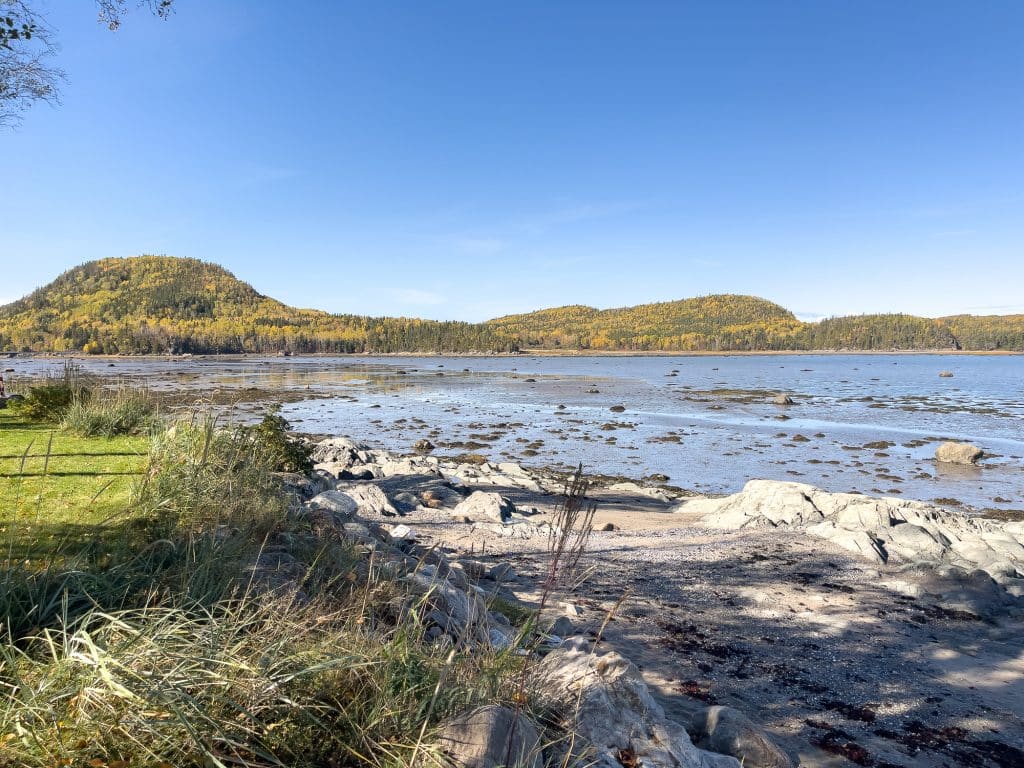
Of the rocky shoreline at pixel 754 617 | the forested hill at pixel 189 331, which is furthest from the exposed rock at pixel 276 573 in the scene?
the forested hill at pixel 189 331

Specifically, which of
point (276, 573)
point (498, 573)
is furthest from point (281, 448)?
point (276, 573)

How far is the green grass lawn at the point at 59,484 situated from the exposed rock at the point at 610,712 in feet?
11.5

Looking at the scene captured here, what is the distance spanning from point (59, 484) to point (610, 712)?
718cm

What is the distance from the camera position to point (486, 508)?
1341 cm

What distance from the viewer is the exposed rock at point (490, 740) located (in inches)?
102

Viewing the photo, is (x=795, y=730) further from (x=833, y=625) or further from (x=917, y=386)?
(x=917, y=386)

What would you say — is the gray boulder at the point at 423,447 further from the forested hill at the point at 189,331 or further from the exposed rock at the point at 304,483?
the forested hill at the point at 189,331

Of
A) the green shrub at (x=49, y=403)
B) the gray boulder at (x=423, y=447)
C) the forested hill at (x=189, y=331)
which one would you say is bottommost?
the gray boulder at (x=423, y=447)

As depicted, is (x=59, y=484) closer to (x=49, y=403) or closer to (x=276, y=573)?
(x=276, y=573)

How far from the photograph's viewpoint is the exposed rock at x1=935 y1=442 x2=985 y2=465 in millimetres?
22328

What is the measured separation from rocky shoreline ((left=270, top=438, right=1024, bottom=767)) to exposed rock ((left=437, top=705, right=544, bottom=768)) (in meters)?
0.45

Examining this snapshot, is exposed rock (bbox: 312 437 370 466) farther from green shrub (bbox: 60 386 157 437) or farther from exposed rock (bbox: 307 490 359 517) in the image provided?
exposed rock (bbox: 307 490 359 517)

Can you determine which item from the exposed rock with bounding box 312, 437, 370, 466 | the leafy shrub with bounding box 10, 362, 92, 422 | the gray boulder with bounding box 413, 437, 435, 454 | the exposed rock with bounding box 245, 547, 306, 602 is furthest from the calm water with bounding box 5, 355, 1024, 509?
the exposed rock with bounding box 245, 547, 306, 602

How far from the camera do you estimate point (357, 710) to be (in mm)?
2768
